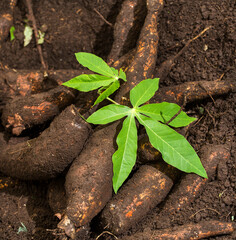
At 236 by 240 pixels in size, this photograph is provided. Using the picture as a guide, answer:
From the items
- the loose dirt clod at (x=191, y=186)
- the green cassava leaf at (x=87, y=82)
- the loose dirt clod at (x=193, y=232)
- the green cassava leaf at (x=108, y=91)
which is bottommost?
the loose dirt clod at (x=193, y=232)

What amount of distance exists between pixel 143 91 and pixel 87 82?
0.36 m

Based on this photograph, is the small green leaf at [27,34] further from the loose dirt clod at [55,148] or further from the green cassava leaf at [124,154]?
the green cassava leaf at [124,154]

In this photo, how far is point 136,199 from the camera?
1.79 meters

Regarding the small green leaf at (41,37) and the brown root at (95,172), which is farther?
the small green leaf at (41,37)

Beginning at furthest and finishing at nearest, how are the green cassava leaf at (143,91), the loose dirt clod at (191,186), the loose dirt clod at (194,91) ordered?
the loose dirt clod at (194,91) → the loose dirt clod at (191,186) → the green cassava leaf at (143,91)

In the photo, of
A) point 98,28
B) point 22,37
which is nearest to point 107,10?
point 98,28

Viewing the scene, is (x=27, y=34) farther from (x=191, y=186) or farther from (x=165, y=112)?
(x=191, y=186)

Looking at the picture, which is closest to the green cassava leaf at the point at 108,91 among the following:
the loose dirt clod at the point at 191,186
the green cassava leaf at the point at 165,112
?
the green cassava leaf at the point at 165,112

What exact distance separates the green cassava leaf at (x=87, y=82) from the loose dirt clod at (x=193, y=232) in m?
0.97

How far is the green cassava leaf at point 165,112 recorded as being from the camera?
1679mm

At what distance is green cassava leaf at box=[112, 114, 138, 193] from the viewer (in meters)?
1.60

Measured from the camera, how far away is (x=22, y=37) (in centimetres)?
249

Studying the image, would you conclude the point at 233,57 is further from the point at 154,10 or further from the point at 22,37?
the point at 22,37

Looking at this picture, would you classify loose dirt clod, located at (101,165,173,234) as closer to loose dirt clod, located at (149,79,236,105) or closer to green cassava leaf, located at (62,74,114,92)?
loose dirt clod, located at (149,79,236,105)
